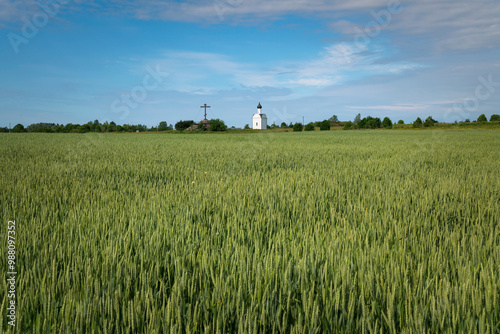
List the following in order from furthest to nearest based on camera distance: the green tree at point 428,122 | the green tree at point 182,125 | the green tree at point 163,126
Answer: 1. the green tree at point 182,125
2. the green tree at point 163,126
3. the green tree at point 428,122

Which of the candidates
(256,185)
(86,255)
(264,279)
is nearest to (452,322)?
(264,279)

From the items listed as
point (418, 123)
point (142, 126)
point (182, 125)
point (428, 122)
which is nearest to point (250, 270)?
point (142, 126)

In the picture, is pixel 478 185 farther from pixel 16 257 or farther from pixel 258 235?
pixel 16 257

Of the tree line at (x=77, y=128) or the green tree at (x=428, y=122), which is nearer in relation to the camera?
the tree line at (x=77, y=128)

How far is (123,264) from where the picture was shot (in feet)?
6.65

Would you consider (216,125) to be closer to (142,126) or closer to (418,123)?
(142,126)

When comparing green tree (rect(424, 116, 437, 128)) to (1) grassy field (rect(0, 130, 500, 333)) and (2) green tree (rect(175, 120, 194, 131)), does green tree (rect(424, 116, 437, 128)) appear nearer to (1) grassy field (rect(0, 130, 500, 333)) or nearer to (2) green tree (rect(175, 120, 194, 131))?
(2) green tree (rect(175, 120, 194, 131))

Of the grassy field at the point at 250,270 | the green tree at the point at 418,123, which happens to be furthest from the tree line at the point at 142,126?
the grassy field at the point at 250,270

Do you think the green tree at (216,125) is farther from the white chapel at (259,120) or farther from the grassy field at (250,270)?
the grassy field at (250,270)

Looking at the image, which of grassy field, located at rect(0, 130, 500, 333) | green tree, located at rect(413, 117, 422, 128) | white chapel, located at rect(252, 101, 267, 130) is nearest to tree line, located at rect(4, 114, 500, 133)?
green tree, located at rect(413, 117, 422, 128)

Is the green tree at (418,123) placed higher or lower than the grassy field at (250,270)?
higher

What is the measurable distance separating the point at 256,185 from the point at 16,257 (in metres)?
3.27

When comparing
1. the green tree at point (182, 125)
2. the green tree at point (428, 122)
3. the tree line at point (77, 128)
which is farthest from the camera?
the green tree at point (182, 125)

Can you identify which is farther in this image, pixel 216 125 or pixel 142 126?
pixel 142 126
